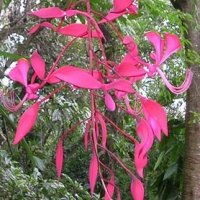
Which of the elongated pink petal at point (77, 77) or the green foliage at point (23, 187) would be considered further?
the green foliage at point (23, 187)

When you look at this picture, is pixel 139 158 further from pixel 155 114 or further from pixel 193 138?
pixel 193 138

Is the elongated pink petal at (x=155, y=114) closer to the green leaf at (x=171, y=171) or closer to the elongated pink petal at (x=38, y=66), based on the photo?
the elongated pink petal at (x=38, y=66)

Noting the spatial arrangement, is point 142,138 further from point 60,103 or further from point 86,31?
point 60,103

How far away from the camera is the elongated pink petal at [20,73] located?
0.45m

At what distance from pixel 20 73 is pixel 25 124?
2.1 inches

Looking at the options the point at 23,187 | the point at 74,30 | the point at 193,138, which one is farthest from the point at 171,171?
the point at 74,30

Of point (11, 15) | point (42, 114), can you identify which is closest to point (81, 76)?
point (42, 114)

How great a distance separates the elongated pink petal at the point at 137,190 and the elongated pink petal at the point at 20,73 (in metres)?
0.13

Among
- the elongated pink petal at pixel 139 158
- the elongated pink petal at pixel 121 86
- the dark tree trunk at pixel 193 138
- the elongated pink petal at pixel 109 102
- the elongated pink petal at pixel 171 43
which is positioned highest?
the elongated pink petal at pixel 171 43

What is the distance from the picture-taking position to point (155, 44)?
0.45 meters

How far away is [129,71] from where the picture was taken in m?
0.45

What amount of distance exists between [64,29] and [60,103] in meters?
1.23

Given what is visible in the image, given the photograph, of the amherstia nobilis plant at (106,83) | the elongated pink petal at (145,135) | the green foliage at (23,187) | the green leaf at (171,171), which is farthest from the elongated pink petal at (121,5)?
the green leaf at (171,171)

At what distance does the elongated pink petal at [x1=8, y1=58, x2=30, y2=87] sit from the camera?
0.45 meters
